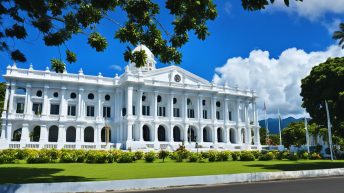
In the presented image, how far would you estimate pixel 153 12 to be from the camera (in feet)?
45.1

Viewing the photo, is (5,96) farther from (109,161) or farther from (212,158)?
(212,158)

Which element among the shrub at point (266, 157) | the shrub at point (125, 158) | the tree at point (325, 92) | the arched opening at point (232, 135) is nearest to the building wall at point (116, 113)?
the arched opening at point (232, 135)

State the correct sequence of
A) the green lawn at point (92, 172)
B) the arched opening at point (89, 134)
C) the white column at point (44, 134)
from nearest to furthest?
the green lawn at point (92, 172) < the white column at point (44, 134) < the arched opening at point (89, 134)

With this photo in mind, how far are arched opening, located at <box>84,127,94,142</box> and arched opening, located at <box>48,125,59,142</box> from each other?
4.52 m

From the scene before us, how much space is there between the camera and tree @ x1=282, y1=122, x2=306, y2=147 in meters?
75.7

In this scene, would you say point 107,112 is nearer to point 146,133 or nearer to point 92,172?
point 146,133

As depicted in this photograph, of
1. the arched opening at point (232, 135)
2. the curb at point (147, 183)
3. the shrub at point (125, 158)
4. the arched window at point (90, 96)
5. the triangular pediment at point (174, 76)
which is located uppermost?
the triangular pediment at point (174, 76)

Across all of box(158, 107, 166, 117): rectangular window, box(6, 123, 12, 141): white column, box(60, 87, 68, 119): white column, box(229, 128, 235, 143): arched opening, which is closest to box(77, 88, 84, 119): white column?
box(60, 87, 68, 119): white column

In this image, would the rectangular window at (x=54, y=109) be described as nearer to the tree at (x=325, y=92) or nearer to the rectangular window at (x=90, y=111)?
the rectangular window at (x=90, y=111)

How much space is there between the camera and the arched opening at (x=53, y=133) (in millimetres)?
52250

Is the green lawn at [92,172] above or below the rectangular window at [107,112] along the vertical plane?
below

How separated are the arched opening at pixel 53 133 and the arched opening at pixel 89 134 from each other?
14.8 feet

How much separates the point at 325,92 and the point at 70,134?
3820cm

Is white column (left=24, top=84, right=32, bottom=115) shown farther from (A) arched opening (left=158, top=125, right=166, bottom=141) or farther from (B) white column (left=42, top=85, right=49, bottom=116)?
(A) arched opening (left=158, top=125, right=166, bottom=141)
